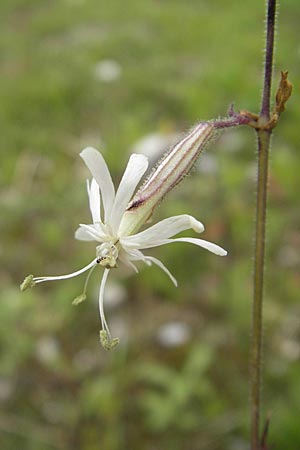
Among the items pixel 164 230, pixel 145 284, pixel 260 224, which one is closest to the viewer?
pixel 164 230

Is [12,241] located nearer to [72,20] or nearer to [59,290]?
[59,290]

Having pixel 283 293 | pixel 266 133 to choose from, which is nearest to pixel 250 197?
pixel 283 293

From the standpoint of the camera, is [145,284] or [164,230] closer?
[164,230]

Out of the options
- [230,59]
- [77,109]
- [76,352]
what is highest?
[230,59]

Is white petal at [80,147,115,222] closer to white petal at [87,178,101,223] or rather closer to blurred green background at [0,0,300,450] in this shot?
white petal at [87,178,101,223]

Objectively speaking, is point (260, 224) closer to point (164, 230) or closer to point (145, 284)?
point (164, 230)

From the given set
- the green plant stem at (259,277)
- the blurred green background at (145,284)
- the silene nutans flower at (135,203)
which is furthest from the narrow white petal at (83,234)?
the green plant stem at (259,277)

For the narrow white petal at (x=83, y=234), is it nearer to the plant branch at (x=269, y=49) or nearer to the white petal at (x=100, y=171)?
the white petal at (x=100, y=171)

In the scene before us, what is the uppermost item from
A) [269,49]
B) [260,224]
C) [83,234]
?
[269,49]

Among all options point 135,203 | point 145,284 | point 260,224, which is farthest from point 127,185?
point 145,284
